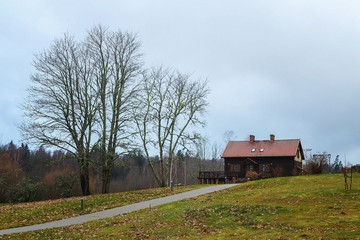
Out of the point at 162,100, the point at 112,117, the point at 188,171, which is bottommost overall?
the point at 188,171

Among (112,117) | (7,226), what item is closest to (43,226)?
(7,226)

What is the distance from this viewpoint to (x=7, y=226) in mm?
17812

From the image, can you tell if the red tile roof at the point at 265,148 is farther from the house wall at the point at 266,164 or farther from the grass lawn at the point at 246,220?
the grass lawn at the point at 246,220

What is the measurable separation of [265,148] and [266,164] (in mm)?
2454

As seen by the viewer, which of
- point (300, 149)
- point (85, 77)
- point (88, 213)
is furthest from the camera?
point (300, 149)

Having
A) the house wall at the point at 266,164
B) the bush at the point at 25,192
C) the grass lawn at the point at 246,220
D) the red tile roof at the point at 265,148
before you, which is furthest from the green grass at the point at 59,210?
the red tile roof at the point at 265,148

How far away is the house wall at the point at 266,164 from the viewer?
158ft

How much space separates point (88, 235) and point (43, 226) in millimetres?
4449

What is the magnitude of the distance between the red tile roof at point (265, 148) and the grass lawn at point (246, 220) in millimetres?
27488

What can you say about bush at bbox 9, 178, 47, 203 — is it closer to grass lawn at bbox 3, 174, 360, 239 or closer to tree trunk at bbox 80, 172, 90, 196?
tree trunk at bbox 80, 172, 90, 196

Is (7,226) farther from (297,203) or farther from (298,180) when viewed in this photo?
(298,180)

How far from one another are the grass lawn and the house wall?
27468 millimetres

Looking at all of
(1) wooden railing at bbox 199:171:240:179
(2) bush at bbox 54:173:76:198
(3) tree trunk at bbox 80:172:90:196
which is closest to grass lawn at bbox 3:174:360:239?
(3) tree trunk at bbox 80:172:90:196

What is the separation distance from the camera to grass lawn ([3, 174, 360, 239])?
41.6 feet
